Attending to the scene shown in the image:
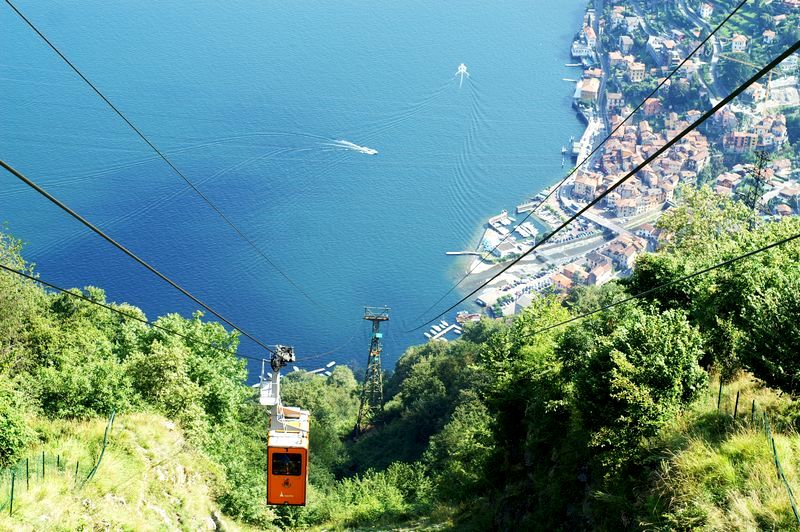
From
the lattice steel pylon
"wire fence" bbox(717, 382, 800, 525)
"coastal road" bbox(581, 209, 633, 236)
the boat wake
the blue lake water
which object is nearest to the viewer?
"wire fence" bbox(717, 382, 800, 525)

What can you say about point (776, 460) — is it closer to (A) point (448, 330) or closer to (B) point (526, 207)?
(A) point (448, 330)

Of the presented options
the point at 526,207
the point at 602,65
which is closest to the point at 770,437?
the point at 526,207

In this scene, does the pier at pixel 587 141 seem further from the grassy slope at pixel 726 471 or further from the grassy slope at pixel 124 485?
the grassy slope at pixel 726 471

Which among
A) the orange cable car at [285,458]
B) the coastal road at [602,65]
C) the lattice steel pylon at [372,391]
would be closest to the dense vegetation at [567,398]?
the orange cable car at [285,458]

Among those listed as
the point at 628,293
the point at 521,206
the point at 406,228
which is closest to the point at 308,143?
the point at 406,228

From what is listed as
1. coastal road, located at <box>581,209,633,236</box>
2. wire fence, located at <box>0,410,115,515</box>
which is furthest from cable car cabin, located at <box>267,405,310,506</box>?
coastal road, located at <box>581,209,633,236</box>

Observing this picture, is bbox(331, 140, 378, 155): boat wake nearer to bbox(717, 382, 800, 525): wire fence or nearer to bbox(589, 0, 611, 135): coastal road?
bbox(589, 0, 611, 135): coastal road
